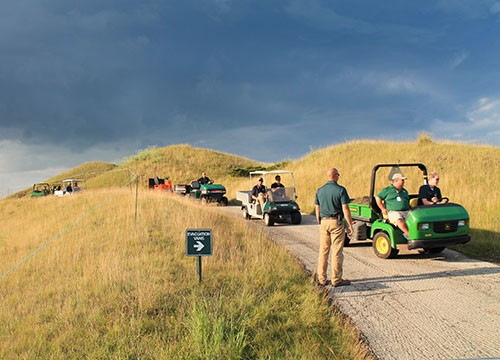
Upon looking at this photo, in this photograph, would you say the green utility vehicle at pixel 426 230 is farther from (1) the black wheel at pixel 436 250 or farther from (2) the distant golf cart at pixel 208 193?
(2) the distant golf cart at pixel 208 193

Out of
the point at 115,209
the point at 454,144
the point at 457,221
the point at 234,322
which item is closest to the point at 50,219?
the point at 115,209

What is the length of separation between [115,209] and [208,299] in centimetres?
1070

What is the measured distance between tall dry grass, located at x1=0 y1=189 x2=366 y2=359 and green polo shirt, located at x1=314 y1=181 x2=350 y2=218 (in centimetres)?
133

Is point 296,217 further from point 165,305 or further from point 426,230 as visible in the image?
point 165,305

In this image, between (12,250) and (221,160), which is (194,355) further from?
(221,160)

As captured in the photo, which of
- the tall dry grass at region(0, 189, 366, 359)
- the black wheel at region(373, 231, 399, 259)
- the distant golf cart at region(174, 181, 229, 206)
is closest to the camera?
the tall dry grass at region(0, 189, 366, 359)

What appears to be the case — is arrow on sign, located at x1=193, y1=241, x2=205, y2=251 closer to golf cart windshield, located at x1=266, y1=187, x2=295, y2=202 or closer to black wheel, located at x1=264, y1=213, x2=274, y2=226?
black wheel, located at x1=264, y1=213, x2=274, y2=226

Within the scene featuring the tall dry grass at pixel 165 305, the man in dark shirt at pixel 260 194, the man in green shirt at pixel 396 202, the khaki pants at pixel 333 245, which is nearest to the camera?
the tall dry grass at pixel 165 305

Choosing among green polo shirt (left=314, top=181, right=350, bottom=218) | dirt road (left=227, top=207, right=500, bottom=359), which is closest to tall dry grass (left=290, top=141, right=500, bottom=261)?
dirt road (left=227, top=207, right=500, bottom=359)

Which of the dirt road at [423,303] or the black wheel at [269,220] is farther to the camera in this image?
the black wheel at [269,220]

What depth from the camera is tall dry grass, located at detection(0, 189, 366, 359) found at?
3.77 meters

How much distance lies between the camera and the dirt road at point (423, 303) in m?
3.85

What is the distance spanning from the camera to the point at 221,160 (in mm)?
57875

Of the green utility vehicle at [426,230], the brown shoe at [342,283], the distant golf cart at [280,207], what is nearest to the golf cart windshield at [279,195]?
the distant golf cart at [280,207]
